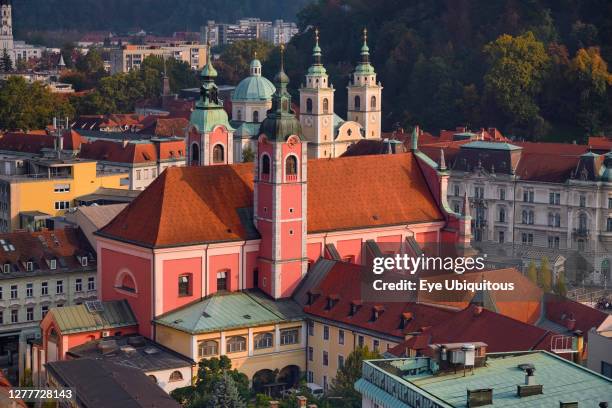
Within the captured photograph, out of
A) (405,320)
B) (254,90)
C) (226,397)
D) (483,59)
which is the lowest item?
(226,397)

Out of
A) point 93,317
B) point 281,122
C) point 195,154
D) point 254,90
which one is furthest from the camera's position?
point 254,90

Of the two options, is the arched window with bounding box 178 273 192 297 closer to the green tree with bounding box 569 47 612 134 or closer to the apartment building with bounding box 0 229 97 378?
the apartment building with bounding box 0 229 97 378

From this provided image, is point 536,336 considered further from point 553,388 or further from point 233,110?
point 233,110

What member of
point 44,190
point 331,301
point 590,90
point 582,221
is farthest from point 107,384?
point 590,90

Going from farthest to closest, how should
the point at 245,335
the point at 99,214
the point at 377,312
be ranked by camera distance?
the point at 99,214, the point at 245,335, the point at 377,312

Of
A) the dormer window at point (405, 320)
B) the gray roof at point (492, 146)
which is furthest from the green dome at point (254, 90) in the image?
the dormer window at point (405, 320)

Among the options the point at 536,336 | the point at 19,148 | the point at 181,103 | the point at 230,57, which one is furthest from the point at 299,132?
the point at 230,57

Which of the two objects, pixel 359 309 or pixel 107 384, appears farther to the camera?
pixel 359 309

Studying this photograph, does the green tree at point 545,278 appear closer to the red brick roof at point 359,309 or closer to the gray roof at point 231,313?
the red brick roof at point 359,309

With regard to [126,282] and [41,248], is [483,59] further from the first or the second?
[126,282]
